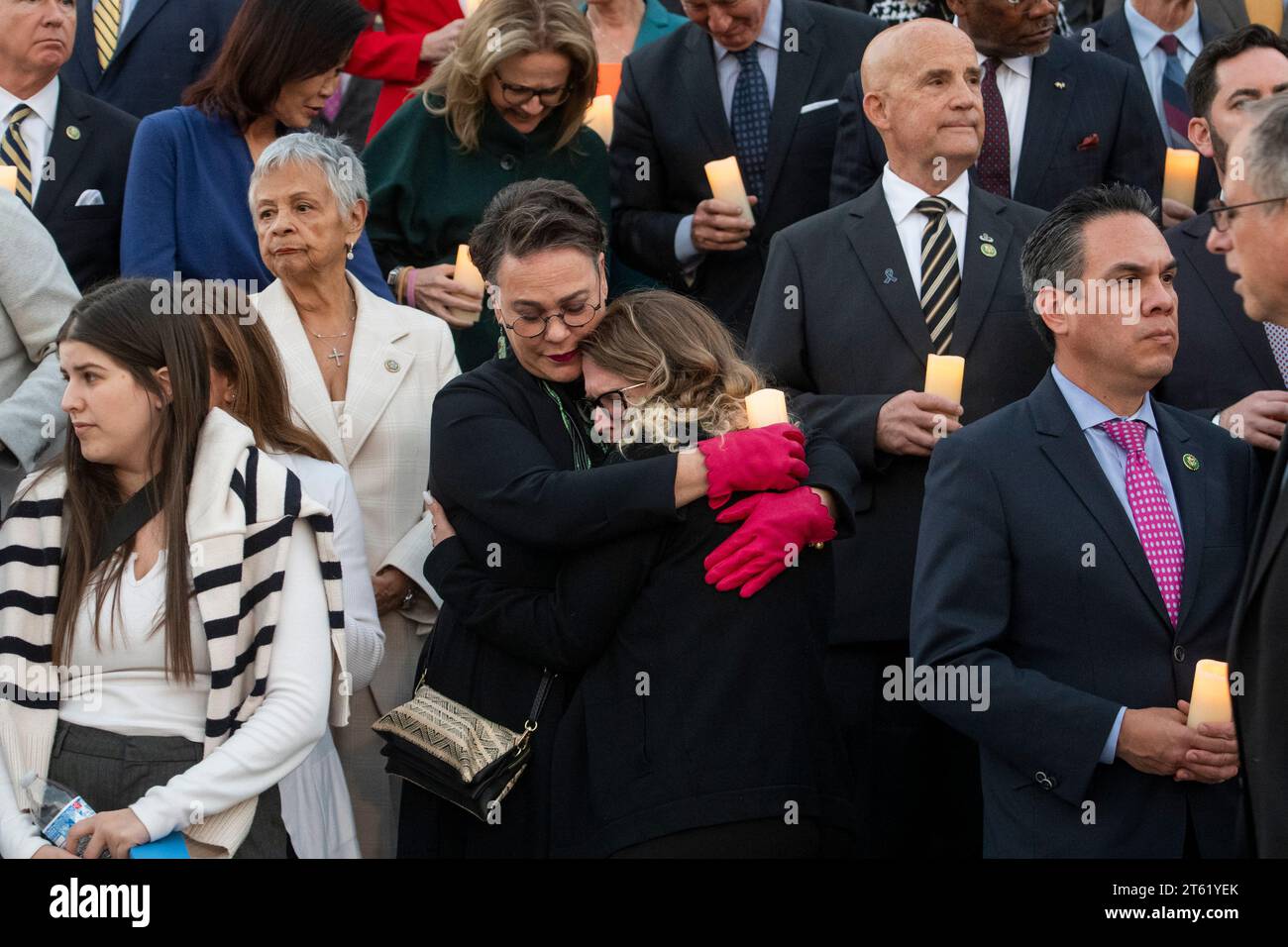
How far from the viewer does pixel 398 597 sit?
5.38 meters

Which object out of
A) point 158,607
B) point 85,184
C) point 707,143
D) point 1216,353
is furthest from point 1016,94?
point 158,607

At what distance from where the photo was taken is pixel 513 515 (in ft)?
14.5

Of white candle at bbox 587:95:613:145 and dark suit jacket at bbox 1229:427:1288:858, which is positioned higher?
white candle at bbox 587:95:613:145

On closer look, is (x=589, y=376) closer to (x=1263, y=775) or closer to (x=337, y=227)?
Result: (x=337, y=227)

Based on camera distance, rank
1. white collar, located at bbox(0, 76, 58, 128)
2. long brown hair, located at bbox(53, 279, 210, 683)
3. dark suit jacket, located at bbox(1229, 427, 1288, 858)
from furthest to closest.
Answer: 1. white collar, located at bbox(0, 76, 58, 128)
2. long brown hair, located at bbox(53, 279, 210, 683)
3. dark suit jacket, located at bbox(1229, 427, 1288, 858)

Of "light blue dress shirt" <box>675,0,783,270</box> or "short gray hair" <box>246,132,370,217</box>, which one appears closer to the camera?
"short gray hair" <box>246,132,370,217</box>

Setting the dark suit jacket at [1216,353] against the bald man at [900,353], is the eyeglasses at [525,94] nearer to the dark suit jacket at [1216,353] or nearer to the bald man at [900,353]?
the bald man at [900,353]

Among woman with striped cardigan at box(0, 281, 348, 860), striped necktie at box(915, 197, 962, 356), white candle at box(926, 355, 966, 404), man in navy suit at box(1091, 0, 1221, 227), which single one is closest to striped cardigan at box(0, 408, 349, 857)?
woman with striped cardigan at box(0, 281, 348, 860)

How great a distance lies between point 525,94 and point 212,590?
2.70 metres

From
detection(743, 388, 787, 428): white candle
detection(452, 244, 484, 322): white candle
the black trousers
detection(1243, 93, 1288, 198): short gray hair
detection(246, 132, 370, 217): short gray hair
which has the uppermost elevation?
detection(246, 132, 370, 217): short gray hair

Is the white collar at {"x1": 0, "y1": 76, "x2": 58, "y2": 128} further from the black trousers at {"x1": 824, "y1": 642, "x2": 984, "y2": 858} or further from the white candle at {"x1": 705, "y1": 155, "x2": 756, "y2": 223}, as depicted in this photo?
the black trousers at {"x1": 824, "y1": 642, "x2": 984, "y2": 858}

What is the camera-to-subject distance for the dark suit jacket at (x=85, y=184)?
6188 millimetres

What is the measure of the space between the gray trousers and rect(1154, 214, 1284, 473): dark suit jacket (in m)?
3.07

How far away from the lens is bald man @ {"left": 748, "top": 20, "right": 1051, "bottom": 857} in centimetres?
537
